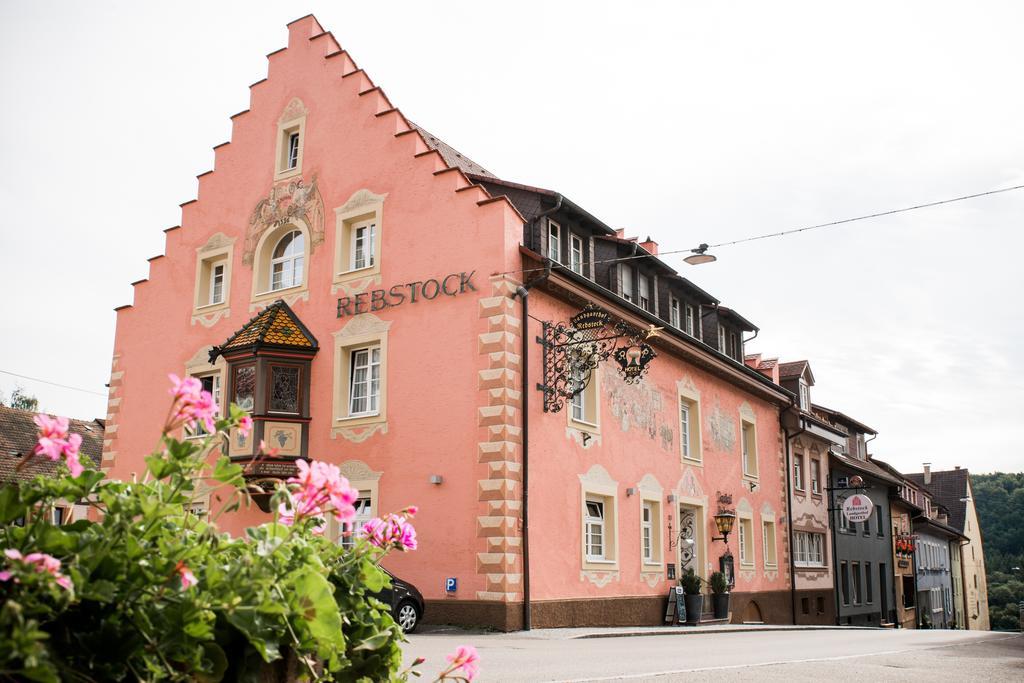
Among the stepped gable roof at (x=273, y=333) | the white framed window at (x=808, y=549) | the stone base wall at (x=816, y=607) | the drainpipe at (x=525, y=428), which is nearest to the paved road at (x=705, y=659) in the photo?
the drainpipe at (x=525, y=428)

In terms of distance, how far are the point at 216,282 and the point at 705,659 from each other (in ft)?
51.7

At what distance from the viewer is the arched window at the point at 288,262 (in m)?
21.4

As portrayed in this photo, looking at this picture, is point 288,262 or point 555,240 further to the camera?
point 288,262

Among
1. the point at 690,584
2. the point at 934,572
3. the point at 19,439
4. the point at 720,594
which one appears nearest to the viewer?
the point at 690,584

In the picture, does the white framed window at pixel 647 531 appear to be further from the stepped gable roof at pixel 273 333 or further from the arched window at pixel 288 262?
the arched window at pixel 288 262

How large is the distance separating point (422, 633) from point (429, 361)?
198 inches

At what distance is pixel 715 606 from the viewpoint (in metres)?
24.1

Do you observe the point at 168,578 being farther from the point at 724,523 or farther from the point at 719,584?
the point at 724,523

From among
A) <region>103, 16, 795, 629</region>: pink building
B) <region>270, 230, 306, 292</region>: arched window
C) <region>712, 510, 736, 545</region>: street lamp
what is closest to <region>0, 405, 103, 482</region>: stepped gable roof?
<region>103, 16, 795, 629</region>: pink building

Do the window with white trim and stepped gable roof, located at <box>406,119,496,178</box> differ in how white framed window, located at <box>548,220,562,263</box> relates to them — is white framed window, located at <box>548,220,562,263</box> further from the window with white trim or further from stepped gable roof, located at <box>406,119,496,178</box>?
the window with white trim

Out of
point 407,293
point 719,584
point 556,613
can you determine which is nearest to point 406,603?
point 556,613

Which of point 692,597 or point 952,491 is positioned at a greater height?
point 952,491

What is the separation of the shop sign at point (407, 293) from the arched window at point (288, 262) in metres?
1.95

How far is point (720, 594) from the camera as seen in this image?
23938mm
